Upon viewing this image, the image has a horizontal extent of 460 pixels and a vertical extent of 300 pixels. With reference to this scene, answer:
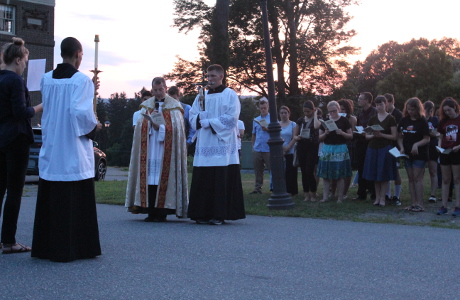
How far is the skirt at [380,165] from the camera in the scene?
458 inches

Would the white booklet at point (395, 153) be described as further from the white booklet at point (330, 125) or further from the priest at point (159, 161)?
the priest at point (159, 161)

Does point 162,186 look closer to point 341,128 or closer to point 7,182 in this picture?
point 7,182

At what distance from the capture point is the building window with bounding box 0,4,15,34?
133ft

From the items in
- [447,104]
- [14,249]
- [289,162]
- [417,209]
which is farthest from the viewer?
[289,162]

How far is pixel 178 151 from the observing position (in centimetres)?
995

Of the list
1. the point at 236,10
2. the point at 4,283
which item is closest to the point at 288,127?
the point at 4,283

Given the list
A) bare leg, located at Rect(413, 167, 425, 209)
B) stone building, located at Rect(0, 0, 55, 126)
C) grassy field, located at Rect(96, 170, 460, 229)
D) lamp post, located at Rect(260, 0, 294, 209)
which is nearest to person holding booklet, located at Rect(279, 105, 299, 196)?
grassy field, located at Rect(96, 170, 460, 229)

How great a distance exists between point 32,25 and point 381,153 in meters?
35.3

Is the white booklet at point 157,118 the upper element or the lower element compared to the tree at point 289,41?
lower

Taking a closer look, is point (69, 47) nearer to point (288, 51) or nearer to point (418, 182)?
point (418, 182)

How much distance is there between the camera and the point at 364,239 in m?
7.88

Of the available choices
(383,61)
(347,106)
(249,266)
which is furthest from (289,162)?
(383,61)

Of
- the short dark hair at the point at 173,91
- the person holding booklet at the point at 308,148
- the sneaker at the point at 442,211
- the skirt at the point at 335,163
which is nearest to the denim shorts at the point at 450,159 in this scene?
the sneaker at the point at 442,211

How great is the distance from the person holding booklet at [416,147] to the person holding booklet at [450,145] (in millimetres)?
355
